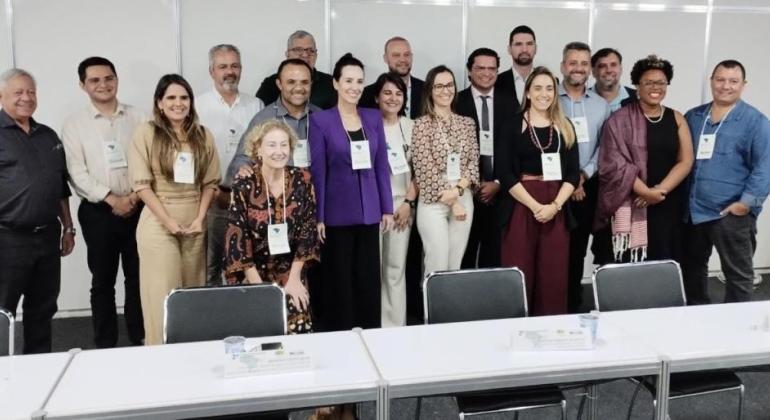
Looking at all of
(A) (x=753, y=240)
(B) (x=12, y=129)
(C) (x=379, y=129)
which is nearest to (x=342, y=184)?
(C) (x=379, y=129)

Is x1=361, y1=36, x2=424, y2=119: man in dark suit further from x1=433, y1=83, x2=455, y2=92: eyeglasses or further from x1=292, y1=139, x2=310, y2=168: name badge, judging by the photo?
x1=292, y1=139, x2=310, y2=168: name badge

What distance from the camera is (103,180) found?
3594 millimetres

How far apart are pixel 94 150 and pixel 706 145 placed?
11.0ft

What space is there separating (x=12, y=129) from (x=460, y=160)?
2.22 meters

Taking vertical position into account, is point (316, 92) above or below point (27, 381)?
above

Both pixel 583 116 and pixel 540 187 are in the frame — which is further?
pixel 583 116

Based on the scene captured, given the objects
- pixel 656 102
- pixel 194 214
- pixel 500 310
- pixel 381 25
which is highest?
pixel 381 25

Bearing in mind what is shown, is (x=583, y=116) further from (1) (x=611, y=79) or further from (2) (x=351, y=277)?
(2) (x=351, y=277)

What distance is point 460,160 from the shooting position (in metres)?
3.68

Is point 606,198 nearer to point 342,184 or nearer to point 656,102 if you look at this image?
point 656,102

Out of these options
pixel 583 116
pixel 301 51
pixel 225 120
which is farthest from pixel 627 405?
pixel 301 51

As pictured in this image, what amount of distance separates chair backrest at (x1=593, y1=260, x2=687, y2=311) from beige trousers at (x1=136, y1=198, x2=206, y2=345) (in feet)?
Result: 6.24

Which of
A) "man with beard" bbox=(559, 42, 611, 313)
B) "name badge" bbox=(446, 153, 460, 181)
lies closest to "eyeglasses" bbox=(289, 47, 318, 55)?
"name badge" bbox=(446, 153, 460, 181)

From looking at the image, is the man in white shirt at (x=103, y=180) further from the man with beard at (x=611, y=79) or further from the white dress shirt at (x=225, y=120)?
the man with beard at (x=611, y=79)
